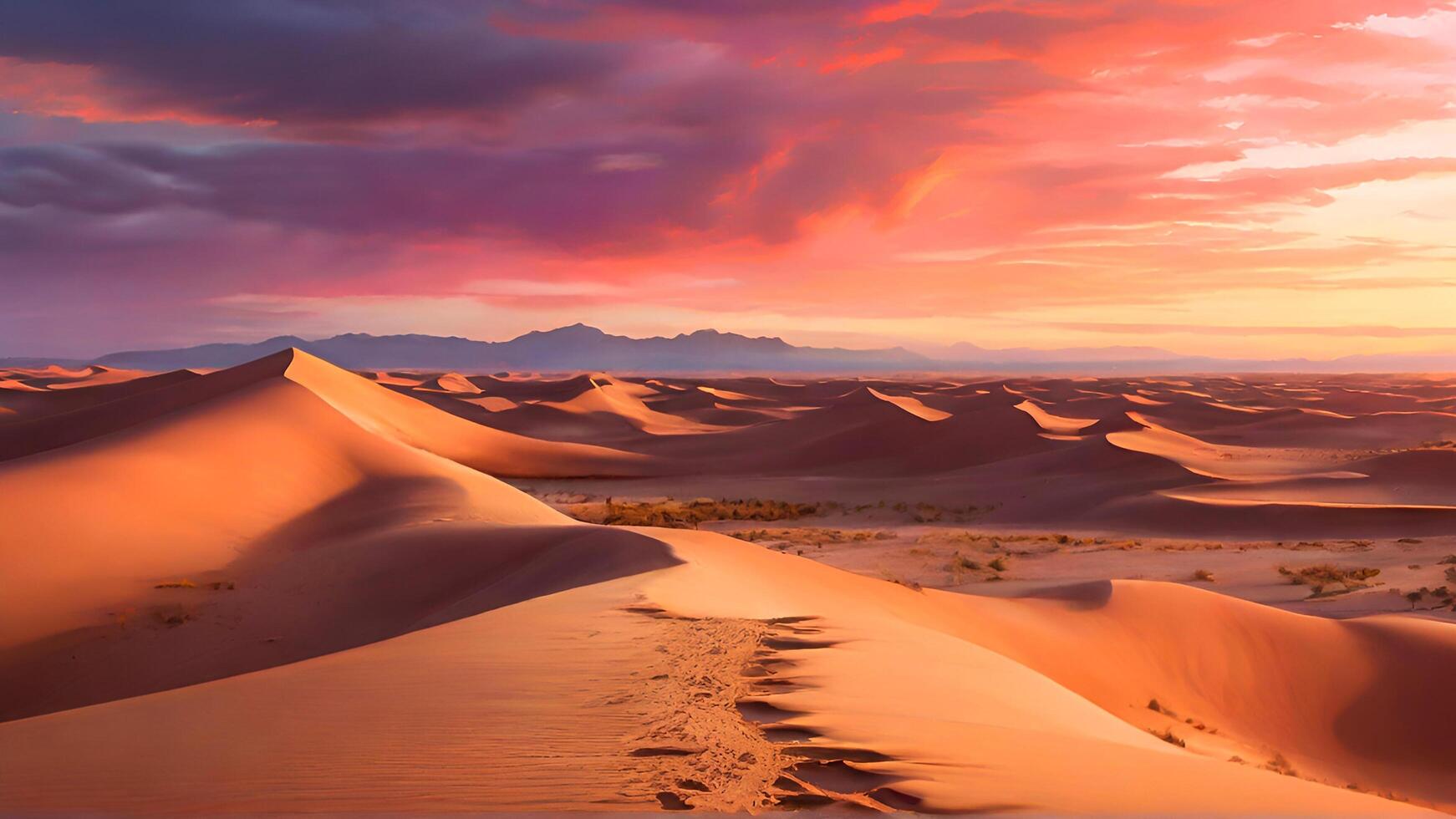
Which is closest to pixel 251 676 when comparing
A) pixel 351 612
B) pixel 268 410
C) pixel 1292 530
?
pixel 351 612

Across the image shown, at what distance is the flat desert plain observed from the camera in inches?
161

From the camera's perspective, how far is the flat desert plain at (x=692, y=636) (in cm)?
409

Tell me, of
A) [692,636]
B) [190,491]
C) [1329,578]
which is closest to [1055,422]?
[1329,578]

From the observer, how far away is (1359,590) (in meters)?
16.1

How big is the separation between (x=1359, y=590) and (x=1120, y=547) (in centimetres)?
598

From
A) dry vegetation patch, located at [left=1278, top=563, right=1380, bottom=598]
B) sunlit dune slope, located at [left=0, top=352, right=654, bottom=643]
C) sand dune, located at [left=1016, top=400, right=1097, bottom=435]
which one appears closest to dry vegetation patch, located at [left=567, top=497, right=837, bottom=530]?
sunlit dune slope, located at [left=0, top=352, right=654, bottom=643]

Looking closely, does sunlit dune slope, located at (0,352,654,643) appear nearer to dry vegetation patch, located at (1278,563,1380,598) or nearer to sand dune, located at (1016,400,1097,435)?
dry vegetation patch, located at (1278,563,1380,598)

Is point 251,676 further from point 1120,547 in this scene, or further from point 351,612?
point 1120,547

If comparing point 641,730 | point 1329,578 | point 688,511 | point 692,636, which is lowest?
point 688,511

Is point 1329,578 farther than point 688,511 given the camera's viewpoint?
No

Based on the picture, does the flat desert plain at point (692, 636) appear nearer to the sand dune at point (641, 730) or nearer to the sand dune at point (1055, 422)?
the sand dune at point (641, 730)

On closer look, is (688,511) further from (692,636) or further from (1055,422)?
(1055,422)

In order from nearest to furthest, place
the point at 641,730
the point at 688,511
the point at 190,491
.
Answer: the point at 641,730, the point at 190,491, the point at 688,511

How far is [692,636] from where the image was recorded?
6637 mm
